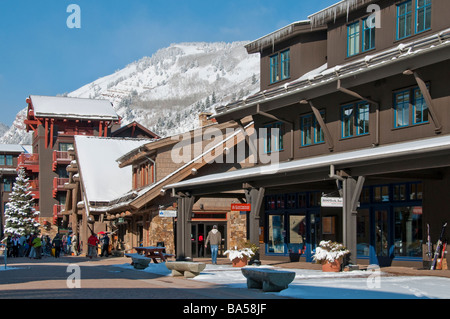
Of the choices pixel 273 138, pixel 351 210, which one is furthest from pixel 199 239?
pixel 351 210

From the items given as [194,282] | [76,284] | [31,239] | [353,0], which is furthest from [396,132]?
[31,239]

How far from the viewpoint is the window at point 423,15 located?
22391 mm

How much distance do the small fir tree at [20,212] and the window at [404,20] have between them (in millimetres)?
55453

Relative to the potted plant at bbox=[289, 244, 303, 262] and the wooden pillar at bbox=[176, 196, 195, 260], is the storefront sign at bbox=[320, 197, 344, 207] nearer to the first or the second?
the potted plant at bbox=[289, 244, 303, 262]

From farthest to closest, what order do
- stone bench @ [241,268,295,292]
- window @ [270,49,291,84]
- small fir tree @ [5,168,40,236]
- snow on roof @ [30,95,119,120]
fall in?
small fir tree @ [5,168,40,236] < snow on roof @ [30,95,119,120] < window @ [270,49,291,84] < stone bench @ [241,268,295,292]

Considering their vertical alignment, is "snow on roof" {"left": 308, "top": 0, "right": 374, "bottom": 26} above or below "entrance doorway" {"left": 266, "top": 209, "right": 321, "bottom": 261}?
above

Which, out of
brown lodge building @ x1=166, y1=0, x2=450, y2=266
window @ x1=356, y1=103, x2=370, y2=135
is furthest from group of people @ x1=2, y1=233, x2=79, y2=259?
window @ x1=356, y1=103, x2=370, y2=135

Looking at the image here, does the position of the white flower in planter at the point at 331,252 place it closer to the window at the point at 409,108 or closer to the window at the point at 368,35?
the window at the point at 409,108

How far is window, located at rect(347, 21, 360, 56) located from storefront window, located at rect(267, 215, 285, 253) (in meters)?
8.67

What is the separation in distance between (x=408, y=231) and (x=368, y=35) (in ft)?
22.9

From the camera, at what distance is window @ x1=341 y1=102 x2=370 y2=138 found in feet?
79.8

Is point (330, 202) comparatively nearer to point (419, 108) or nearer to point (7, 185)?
point (419, 108)

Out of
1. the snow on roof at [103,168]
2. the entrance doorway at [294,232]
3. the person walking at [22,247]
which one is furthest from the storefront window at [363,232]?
the person walking at [22,247]
